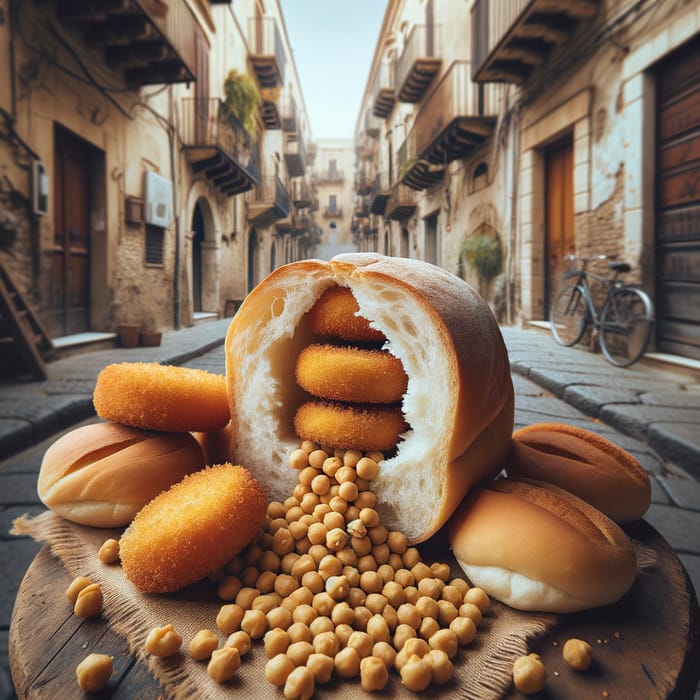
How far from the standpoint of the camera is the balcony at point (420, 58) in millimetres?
13695

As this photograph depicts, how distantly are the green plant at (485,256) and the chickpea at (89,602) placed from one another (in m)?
10.00

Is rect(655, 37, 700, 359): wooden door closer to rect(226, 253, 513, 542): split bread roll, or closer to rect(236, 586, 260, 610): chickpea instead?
rect(226, 253, 513, 542): split bread roll

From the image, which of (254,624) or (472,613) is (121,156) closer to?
(254,624)

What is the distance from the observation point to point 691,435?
2889 millimetres

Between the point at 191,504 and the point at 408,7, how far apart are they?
21.7m

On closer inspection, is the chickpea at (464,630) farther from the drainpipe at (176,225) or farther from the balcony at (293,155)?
the balcony at (293,155)

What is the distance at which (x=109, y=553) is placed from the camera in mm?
837

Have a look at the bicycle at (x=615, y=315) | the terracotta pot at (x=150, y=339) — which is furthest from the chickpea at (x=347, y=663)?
the terracotta pot at (x=150, y=339)

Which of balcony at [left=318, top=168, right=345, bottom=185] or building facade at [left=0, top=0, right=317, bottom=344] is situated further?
balcony at [left=318, top=168, right=345, bottom=185]

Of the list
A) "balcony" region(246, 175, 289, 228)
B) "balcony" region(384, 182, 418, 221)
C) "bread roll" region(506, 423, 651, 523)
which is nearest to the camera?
"bread roll" region(506, 423, 651, 523)

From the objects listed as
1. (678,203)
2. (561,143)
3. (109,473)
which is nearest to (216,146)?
(561,143)

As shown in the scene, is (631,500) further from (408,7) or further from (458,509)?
(408,7)

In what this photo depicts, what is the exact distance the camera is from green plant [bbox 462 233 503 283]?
994 cm

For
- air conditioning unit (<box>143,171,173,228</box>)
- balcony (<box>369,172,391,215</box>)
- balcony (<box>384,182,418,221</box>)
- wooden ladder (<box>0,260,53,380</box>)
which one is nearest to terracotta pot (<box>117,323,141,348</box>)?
air conditioning unit (<box>143,171,173,228</box>)
